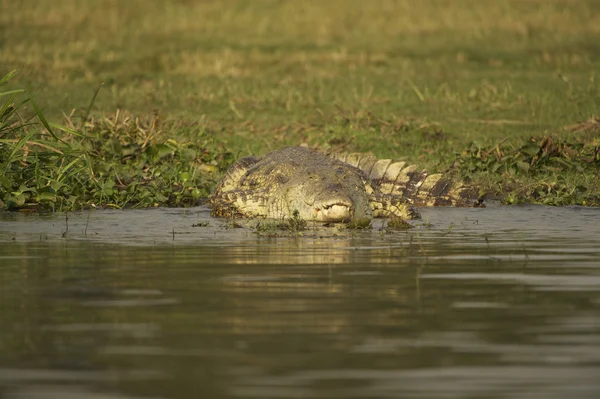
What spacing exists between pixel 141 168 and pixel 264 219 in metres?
2.73

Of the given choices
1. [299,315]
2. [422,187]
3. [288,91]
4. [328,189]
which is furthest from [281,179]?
[288,91]

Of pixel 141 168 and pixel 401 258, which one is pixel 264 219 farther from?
pixel 401 258

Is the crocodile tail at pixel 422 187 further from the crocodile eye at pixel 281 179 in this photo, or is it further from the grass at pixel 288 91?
the crocodile eye at pixel 281 179

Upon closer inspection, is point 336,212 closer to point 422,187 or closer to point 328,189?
point 328,189

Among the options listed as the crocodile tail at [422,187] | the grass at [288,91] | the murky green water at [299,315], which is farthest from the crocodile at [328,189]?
the murky green water at [299,315]

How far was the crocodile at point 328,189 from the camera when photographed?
1140 cm

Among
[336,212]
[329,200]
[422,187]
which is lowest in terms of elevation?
[336,212]

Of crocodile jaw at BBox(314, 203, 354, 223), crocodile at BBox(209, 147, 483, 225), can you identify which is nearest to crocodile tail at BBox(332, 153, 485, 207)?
crocodile at BBox(209, 147, 483, 225)

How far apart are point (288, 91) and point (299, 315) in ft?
49.9

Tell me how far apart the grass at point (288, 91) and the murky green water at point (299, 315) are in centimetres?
282

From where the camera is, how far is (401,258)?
8.77m

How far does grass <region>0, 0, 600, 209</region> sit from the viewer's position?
13695 millimetres

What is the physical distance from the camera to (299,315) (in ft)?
20.8

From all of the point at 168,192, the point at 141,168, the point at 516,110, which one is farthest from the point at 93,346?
the point at 516,110
